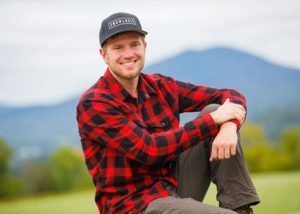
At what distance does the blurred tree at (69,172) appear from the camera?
1828cm

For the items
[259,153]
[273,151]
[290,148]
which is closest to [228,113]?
[259,153]

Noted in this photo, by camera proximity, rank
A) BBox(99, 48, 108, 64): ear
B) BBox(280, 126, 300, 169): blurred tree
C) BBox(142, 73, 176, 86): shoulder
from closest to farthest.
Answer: BBox(99, 48, 108, 64): ear < BBox(142, 73, 176, 86): shoulder < BBox(280, 126, 300, 169): blurred tree

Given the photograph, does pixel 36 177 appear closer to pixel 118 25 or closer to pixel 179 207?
pixel 118 25

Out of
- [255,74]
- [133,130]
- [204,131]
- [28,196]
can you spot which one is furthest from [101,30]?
[255,74]

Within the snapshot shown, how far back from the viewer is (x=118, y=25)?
292 centimetres

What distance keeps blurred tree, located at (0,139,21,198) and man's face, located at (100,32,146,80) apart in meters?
15.4

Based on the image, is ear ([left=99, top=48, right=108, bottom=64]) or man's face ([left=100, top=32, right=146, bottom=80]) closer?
man's face ([left=100, top=32, right=146, bottom=80])

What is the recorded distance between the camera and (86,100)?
2904mm

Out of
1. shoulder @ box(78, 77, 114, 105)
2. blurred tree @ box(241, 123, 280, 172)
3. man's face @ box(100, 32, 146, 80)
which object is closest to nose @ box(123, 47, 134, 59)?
man's face @ box(100, 32, 146, 80)

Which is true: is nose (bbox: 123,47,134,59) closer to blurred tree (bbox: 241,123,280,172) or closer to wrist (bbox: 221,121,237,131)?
wrist (bbox: 221,121,237,131)

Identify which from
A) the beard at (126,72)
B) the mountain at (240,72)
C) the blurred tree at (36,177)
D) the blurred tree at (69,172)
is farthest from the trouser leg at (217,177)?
the mountain at (240,72)

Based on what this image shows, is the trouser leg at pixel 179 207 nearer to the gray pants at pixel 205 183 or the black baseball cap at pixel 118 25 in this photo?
the gray pants at pixel 205 183

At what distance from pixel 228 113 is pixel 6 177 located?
1637 centimetres

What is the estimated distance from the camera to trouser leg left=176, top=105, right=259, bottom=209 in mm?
3021
